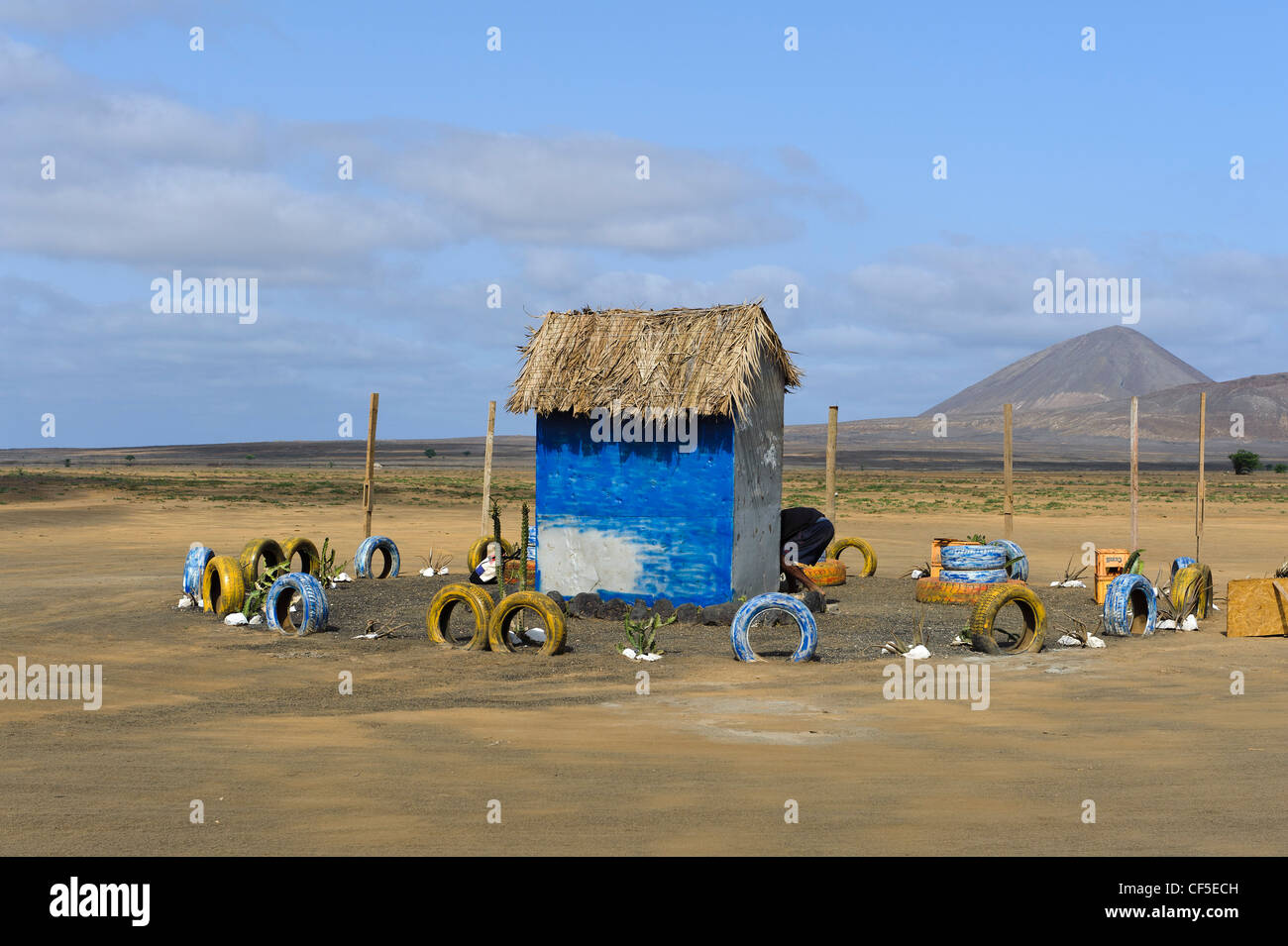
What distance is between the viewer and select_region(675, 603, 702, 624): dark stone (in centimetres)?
1711

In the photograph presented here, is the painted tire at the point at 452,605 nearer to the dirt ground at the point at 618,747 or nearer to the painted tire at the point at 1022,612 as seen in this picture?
the dirt ground at the point at 618,747

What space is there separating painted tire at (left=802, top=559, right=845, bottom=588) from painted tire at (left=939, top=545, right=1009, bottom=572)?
273 cm

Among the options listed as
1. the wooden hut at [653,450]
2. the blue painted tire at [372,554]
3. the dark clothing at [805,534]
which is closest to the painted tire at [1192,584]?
the dark clothing at [805,534]

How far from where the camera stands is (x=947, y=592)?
1933cm

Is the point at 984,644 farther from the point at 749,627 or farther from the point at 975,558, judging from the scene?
the point at 975,558

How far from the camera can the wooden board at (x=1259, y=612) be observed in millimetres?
16125

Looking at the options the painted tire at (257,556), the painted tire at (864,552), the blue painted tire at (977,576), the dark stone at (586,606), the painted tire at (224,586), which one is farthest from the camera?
the painted tire at (864,552)

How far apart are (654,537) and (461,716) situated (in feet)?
23.7

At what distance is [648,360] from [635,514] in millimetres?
2291

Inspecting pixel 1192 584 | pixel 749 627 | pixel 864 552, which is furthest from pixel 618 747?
pixel 864 552

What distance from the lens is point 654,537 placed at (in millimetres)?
17906

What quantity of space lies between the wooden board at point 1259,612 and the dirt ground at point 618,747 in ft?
0.73
